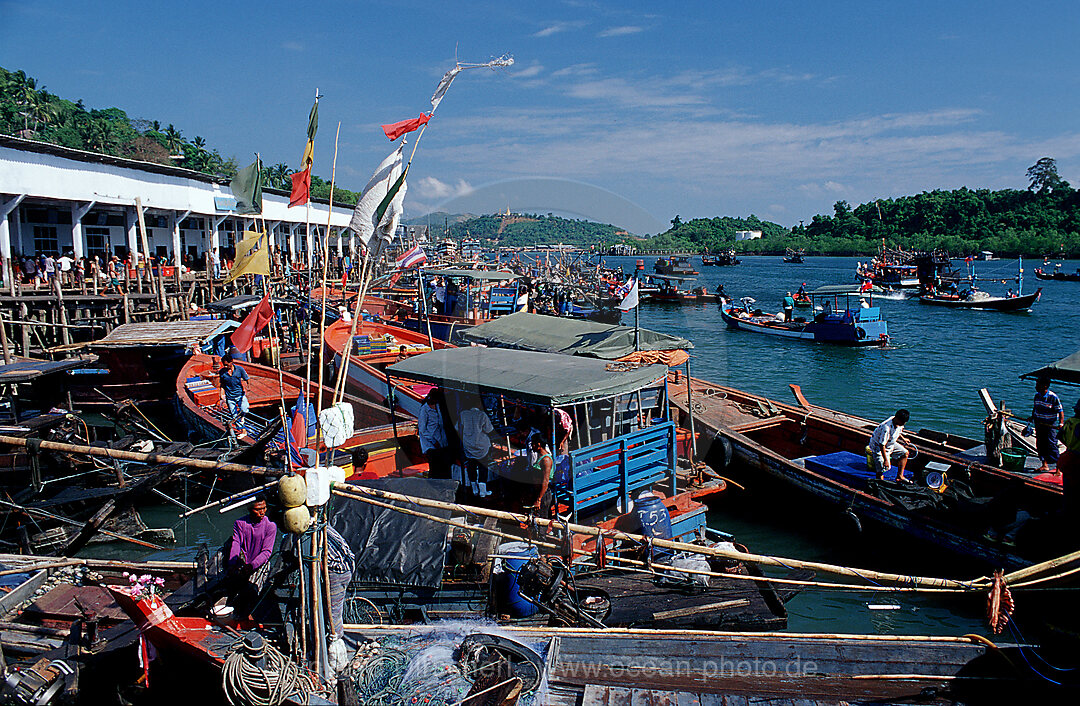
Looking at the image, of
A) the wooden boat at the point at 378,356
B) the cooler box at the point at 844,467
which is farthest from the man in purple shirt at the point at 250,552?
the cooler box at the point at 844,467

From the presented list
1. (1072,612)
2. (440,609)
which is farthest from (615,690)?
(1072,612)

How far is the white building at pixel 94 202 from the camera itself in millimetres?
22266

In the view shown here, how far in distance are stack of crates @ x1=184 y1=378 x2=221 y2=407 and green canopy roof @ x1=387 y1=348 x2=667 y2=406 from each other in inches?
316

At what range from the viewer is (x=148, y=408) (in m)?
18.0

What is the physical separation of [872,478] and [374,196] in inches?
390

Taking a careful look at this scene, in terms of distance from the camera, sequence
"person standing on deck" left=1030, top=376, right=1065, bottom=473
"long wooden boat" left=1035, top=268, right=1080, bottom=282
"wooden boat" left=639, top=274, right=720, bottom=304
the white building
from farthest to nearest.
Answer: "long wooden boat" left=1035, top=268, right=1080, bottom=282 < "wooden boat" left=639, top=274, right=720, bottom=304 < the white building < "person standing on deck" left=1030, top=376, right=1065, bottom=473

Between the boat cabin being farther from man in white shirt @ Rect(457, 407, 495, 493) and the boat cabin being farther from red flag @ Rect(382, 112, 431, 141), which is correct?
red flag @ Rect(382, 112, 431, 141)

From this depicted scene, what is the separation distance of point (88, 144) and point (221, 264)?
57.8 meters

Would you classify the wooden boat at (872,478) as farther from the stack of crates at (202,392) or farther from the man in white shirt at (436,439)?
the stack of crates at (202,392)

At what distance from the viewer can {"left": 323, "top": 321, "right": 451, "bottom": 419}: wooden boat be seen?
14781 millimetres

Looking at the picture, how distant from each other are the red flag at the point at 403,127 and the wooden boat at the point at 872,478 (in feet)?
30.7

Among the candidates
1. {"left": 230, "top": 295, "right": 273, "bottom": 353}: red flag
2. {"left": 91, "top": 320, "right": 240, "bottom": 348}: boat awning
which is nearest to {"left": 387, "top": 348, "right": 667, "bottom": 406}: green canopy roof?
{"left": 230, "top": 295, "right": 273, "bottom": 353}: red flag

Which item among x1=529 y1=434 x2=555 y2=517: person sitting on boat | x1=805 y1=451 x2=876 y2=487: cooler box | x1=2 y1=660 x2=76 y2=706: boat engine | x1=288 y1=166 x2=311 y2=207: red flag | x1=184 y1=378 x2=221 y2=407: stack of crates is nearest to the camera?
x1=2 y1=660 x2=76 y2=706: boat engine

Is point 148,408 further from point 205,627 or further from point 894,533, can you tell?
point 894,533
